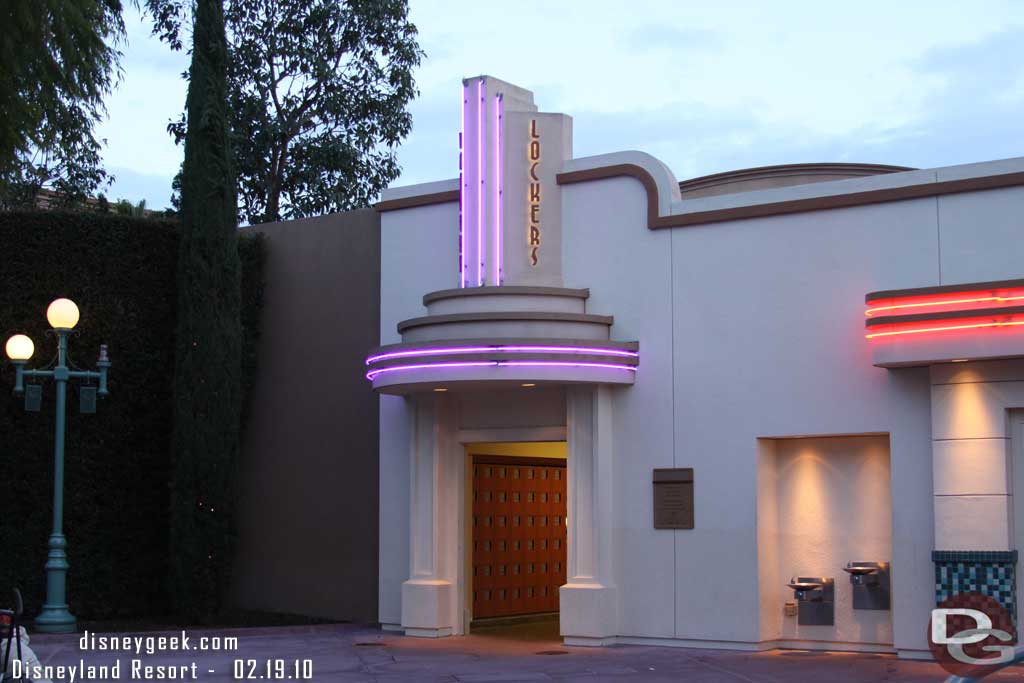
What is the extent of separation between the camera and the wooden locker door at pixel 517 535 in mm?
19016

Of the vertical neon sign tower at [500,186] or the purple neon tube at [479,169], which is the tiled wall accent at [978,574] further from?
the purple neon tube at [479,169]

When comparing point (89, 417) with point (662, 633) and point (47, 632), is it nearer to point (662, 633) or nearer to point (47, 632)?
Result: point (47, 632)

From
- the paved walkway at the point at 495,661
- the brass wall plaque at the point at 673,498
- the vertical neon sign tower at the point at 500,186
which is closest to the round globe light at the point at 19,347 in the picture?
the paved walkway at the point at 495,661

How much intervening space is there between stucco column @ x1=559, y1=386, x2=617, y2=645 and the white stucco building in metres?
0.03

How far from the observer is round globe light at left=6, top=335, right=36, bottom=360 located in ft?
57.7

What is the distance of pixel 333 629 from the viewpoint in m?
18.5

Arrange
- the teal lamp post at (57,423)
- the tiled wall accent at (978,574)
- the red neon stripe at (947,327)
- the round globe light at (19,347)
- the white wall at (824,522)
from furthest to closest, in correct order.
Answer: the round globe light at (19,347)
the teal lamp post at (57,423)
the white wall at (824,522)
the tiled wall accent at (978,574)
the red neon stripe at (947,327)

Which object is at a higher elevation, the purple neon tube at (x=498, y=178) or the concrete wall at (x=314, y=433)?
the purple neon tube at (x=498, y=178)

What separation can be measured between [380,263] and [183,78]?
58.8ft

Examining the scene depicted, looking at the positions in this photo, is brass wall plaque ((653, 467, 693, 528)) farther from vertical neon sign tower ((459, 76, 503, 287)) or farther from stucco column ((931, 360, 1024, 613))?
vertical neon sign tower ((459, 76, 503, 287))

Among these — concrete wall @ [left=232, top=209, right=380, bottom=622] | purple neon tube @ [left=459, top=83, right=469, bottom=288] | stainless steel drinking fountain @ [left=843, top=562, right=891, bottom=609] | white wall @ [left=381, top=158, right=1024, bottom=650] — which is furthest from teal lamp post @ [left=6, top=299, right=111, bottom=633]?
stainless steel drinking fountain @ [left=843, top=562, right=891, bottom=609]

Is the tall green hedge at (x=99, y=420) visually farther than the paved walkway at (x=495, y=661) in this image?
Yes

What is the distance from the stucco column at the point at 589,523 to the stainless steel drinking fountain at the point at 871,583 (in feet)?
9.58

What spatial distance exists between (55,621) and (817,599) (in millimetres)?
9656
